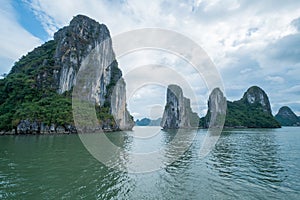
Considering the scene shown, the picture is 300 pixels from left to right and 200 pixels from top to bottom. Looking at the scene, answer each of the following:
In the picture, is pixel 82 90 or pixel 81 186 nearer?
pixel 81 186

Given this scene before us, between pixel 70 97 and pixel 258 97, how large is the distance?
116 metres

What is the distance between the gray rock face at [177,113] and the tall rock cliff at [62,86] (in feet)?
111

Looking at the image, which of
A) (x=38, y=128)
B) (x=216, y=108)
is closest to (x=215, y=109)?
(x=216, y=108)

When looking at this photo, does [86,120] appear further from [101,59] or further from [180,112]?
[180,112]

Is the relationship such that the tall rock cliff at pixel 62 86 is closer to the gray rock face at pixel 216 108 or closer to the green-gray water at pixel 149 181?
the green-gray water at pixel 149 181

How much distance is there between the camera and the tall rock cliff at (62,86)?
157 ft

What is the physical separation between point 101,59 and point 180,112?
58778mm

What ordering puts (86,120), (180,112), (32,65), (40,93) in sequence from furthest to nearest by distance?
1. (180,112)
2. (32,65)
3. (40,93)
4. (86,120)

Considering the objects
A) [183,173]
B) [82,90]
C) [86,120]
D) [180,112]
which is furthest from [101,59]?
[183,173]

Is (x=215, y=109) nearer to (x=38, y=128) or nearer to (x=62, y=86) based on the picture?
(x=62, y=86)

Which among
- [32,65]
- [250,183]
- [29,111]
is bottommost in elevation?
[250,183]

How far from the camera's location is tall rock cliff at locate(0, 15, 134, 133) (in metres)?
47.8

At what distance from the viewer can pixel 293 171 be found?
520 inches

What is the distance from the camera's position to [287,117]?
16662cm
